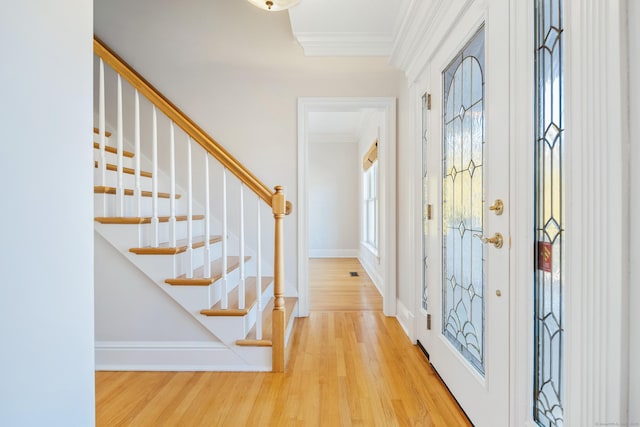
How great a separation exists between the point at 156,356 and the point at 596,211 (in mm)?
2322

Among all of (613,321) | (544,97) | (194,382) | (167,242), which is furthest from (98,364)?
(544,97)

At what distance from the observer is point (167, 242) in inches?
89.5

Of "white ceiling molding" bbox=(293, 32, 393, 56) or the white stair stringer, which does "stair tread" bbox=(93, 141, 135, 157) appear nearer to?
the white stair stringer

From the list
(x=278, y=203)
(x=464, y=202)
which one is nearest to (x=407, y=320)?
(x=464, y=202)

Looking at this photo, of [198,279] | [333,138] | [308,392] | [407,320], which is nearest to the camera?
[308,392]

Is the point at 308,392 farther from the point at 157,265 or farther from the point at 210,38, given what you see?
the point at 210,38

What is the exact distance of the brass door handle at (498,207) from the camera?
4.14ft

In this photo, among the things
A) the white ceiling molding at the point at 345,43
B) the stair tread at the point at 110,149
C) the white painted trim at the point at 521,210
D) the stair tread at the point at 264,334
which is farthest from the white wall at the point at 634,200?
the stair tread at the point at 110,149

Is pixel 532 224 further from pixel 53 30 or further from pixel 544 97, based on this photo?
pixel 53 30

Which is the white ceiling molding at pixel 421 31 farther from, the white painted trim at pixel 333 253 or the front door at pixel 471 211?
the white painted trim at pixel 333 253

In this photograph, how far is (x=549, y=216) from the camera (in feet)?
3.42

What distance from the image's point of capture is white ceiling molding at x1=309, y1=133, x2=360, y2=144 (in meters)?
6.35

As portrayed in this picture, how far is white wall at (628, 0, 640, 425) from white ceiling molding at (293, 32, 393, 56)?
2.37 meters

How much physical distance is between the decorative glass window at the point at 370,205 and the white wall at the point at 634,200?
4.20 meters
